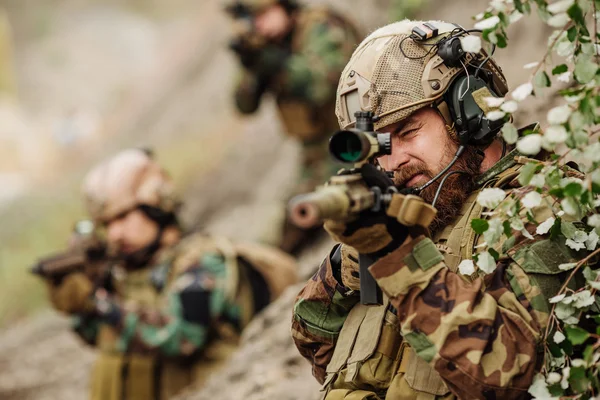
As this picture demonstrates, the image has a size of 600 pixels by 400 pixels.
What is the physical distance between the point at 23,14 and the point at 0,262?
34.6 ft

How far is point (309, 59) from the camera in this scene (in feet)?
28.0

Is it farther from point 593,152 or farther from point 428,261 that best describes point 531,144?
point 428,261

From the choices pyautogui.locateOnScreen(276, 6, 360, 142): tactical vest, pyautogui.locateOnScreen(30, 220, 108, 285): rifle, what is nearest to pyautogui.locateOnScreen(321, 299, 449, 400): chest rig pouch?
pyautogui.locateOnScreen(30, 220, 108, 285): rifle

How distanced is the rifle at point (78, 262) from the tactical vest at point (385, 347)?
12.9 feet

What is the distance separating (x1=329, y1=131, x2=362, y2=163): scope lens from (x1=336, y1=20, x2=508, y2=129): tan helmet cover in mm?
560

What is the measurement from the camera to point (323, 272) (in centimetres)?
326

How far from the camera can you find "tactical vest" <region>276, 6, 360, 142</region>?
8.72 meters

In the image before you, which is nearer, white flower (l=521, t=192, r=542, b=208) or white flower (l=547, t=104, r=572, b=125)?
white flower (l=547, t=104, r=572, b=125)

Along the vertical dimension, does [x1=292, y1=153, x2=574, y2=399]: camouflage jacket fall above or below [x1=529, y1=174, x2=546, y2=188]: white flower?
below

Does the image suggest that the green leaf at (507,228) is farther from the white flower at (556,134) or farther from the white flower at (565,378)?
the white flower at (565,378)

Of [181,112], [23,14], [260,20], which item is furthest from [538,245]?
[23,14]

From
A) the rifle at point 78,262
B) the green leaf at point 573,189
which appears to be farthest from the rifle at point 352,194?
the rifle at point 78,262

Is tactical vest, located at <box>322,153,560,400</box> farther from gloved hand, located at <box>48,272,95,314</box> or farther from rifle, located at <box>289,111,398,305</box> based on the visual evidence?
gloved hand, located at <box>48,272,95,314</box>

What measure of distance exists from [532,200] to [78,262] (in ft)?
15.7
